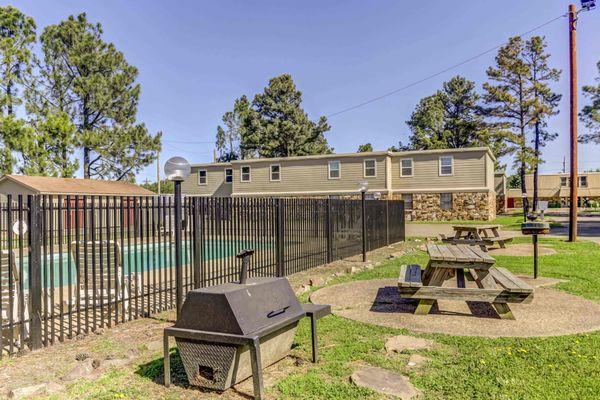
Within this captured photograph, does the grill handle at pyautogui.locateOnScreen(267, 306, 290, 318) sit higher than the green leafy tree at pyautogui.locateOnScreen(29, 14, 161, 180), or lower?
lower

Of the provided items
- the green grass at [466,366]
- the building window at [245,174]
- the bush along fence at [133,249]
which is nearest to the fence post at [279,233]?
the bush along fence at [133,249]

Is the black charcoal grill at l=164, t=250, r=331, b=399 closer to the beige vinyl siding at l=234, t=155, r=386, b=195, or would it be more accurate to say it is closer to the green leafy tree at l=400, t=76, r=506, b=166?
the beige vinyl siding at l=234, t=155, r=386, b=195

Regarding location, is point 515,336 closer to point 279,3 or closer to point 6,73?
point 279,3

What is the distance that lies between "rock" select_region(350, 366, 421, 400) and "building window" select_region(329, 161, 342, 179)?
24.2 m

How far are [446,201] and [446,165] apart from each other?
2.31 meters

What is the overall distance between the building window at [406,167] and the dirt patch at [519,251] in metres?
13.7

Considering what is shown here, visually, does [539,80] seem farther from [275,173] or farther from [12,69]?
[12,69]

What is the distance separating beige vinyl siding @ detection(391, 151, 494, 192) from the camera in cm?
2472

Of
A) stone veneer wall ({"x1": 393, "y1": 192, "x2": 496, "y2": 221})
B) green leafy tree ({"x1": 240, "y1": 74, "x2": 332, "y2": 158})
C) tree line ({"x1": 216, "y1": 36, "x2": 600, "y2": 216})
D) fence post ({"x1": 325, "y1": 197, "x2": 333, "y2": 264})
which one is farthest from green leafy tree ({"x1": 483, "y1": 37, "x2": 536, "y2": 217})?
fence post ({"x1": 325, "y1": 197, "x2": 333, "y2": 264})

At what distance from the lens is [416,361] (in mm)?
3764

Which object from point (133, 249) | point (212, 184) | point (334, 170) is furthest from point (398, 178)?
point (133, 249)

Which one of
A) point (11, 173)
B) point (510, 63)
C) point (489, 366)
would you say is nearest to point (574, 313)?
point (489, 366)

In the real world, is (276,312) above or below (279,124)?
below

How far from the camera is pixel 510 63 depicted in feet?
104
